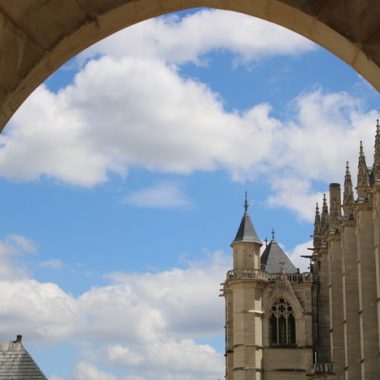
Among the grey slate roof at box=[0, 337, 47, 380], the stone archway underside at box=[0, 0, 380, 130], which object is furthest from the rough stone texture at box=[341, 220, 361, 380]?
the stone archway underside at box=[0, 0, 380, 130]

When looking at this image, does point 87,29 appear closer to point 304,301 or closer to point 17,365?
point 17,365

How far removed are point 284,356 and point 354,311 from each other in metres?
12.3

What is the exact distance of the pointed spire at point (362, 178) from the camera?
46094 millimetres

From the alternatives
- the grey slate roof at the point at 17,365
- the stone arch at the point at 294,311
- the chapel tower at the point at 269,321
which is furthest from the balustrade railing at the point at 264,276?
the grey slate roof at the point at 17,365

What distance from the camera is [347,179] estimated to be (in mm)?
52000

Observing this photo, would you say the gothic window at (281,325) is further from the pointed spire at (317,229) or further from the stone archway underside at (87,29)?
the stone archway underside at (87,29)

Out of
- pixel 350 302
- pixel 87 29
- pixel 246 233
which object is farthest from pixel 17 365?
pixel 87 29

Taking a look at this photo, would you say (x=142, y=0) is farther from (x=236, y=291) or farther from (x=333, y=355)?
(x=236, y=291)

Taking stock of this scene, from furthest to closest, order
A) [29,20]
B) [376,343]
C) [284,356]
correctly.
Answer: [284,356], [376,343], [29,20]

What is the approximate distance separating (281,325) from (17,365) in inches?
983

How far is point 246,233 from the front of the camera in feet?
203

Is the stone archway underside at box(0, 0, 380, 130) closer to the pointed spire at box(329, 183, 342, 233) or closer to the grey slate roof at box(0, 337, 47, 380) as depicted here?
the grey slate roof at box(0, 337, 47, 380)

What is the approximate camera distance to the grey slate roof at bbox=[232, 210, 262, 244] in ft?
202

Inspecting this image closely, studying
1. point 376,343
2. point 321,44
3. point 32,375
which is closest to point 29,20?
point 321,44
